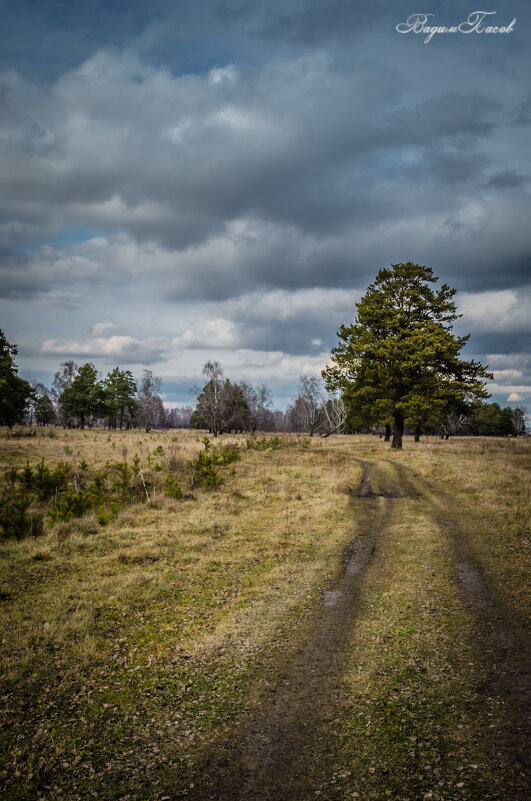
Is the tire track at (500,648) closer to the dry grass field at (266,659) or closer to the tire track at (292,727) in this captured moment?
the dry grass field at (266,659)

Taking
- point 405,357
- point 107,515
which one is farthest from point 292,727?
point 405,357

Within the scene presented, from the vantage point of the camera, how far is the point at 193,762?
4293 millimetres

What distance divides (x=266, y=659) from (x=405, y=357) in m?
28.5

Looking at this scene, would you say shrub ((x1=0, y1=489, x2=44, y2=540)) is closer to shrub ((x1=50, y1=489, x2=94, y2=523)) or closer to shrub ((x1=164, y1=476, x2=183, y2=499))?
shrub ((x1=50, y1=489, x2=94, y2=523))

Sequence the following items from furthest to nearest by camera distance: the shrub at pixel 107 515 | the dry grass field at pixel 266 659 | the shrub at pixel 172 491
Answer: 1. the shrub at pixel 172 491
2. the shrub at pixel 107 515
3. the dry grass field at pixel 266 659

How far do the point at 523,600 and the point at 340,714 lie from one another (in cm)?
480

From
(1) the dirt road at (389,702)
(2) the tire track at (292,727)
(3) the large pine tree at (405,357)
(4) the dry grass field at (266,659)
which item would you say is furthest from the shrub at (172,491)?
(3) the large pine tree at (405,357)

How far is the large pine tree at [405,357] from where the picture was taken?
1212 inches

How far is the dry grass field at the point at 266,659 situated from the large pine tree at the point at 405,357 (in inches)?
757

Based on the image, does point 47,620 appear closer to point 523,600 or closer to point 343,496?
point 523,600

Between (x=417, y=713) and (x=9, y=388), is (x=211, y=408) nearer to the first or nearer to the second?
(x=9, y=388)

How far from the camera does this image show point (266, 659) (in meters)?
6.19

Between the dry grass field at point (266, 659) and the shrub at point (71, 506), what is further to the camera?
the shrub at point (71, 506)

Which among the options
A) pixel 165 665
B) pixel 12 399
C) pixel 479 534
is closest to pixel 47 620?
pixel 165 665
